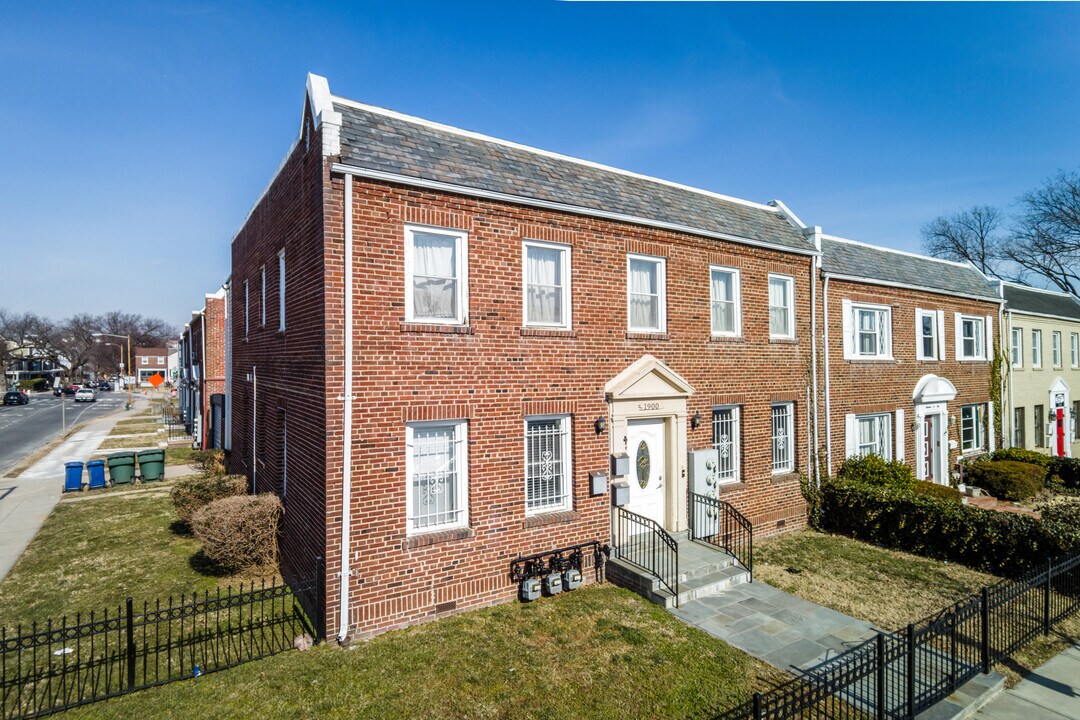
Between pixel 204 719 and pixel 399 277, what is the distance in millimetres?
5770

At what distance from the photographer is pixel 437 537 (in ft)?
26.9

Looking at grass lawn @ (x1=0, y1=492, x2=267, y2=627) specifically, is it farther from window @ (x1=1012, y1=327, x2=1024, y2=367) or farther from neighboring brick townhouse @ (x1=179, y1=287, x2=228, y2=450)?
window @ (x1=1012, y1=327, x2=1024, y2=367)

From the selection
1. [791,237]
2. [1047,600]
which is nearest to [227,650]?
[1047,600]

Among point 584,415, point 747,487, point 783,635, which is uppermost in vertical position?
point 584,415

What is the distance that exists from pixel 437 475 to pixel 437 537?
3.04 ft

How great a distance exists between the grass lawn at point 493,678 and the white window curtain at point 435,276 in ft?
15.6

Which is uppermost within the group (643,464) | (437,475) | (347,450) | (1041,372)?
(1041,372)

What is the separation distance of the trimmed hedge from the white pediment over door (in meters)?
5.46

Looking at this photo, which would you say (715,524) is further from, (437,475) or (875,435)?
(875,435)

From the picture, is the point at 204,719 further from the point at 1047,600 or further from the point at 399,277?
the point at 1047,600

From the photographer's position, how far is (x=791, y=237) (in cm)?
1391

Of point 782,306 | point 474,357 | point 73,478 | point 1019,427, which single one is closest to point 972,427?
point 1019,427

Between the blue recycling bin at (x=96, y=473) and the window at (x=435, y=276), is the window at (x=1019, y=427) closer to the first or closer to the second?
the window at (x=435, y=276)

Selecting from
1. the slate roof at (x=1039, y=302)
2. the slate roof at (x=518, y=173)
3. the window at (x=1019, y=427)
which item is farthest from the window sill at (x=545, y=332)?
the window at (x=1019, y=427)
